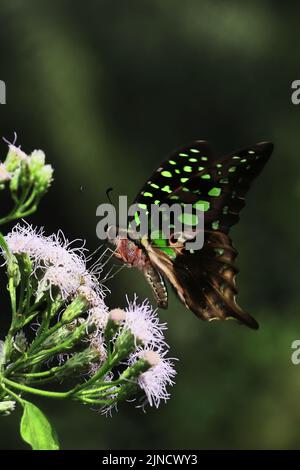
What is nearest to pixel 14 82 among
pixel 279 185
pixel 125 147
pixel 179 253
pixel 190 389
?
pixel 125 147

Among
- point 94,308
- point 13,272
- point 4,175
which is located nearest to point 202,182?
point 94,308

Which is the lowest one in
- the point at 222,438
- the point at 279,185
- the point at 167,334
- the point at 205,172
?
the point at 222,438

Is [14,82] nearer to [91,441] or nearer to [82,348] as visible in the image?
[91,441]

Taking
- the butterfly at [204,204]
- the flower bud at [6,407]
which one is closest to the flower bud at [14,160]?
the flower bud at [6,407]

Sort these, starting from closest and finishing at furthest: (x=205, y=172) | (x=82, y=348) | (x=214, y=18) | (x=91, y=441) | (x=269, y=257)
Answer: (x=82, y=348) < (x=205, y=172) < (x=91, y=441) < (x=269, y=257) < (x=214, y=18)

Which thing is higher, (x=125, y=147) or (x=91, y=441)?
(x=125, y=147)
